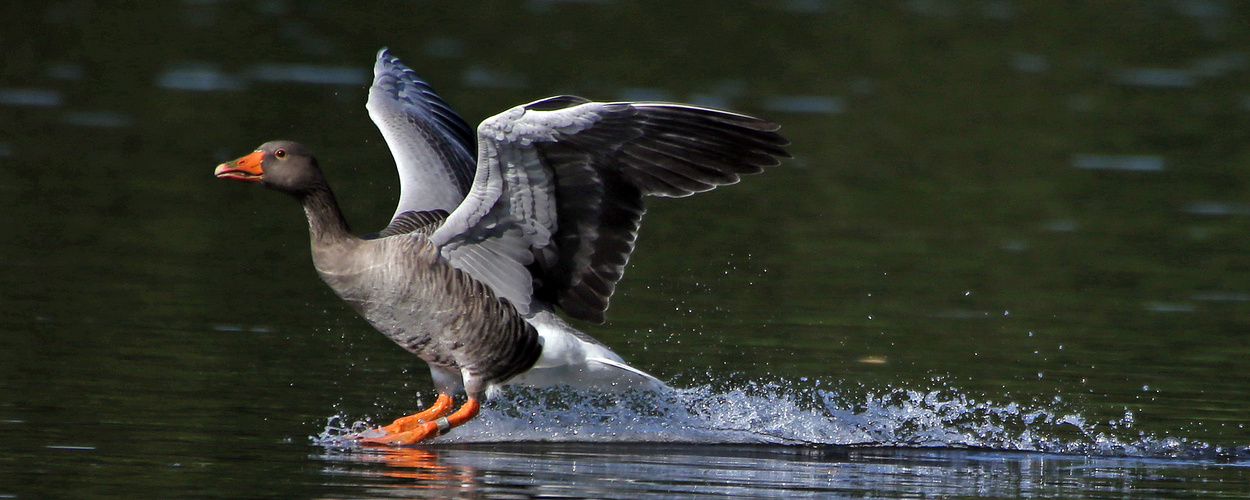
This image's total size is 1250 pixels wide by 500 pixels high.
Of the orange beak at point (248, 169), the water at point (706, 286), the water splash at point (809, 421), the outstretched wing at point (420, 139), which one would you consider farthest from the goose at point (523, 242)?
the outstretched wing at point (420, 139)

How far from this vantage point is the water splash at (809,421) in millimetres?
9492

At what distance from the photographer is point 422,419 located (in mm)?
9461

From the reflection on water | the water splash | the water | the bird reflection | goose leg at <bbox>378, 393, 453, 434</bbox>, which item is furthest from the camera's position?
the water splash

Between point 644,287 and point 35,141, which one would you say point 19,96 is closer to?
point 35,141

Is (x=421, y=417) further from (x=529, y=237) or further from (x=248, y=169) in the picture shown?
(x=248, y=169)

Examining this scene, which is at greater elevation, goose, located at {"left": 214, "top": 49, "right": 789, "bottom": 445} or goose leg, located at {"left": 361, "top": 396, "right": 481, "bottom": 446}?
goose, located at {"left": 214, "top": 49, "right": 789, "bottom": 445}

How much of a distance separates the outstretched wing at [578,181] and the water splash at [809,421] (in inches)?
25.1

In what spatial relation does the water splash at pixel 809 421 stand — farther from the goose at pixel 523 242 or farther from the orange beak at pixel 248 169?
the orange beak at pixel 248 169

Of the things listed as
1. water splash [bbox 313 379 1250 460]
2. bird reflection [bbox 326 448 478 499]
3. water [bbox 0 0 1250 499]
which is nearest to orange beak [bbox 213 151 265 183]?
water [bbox 0 0 1250 499]

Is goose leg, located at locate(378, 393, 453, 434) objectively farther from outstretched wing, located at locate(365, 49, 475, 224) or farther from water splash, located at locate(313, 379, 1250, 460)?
outstretched wing, located at locate(365, 49, 475, 224)

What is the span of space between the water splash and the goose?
206mm

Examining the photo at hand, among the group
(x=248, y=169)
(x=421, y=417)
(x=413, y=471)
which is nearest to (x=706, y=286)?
(x=421, y=417)

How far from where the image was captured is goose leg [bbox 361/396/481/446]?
9.16m

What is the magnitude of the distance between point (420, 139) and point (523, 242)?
1756 mm
